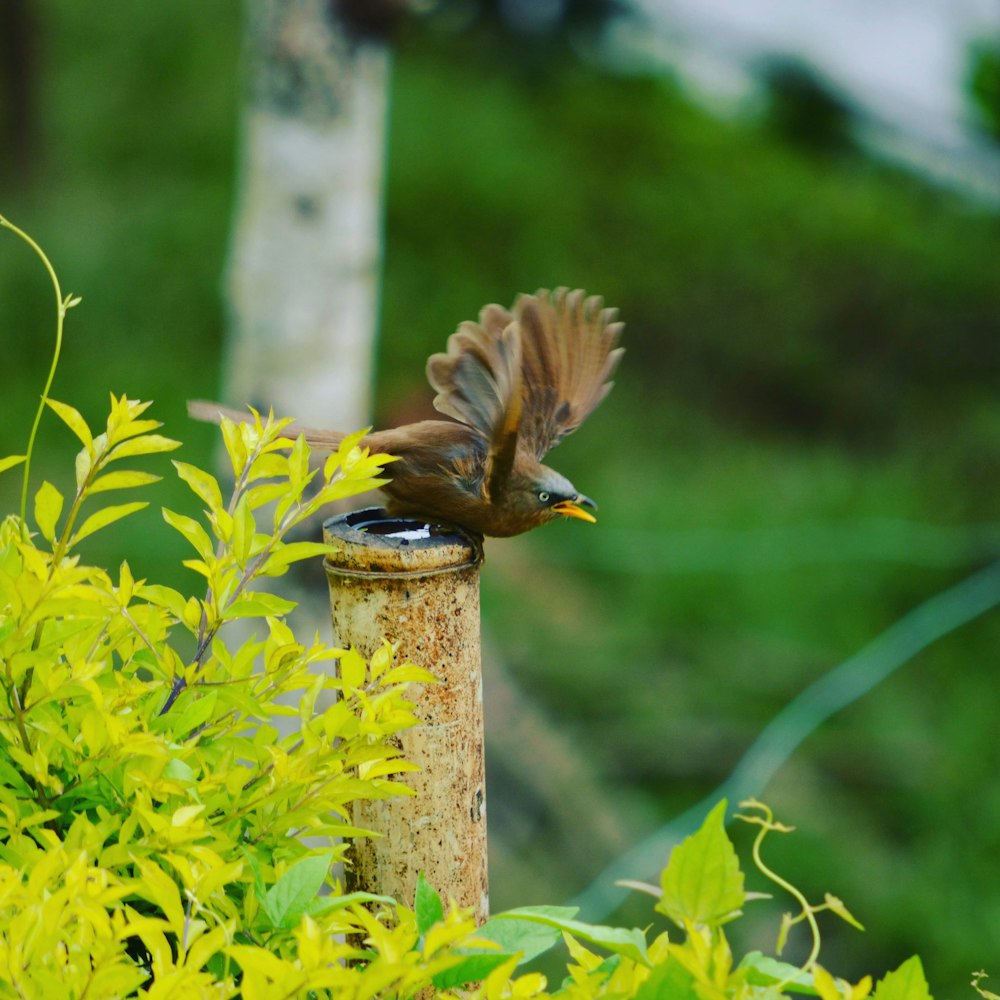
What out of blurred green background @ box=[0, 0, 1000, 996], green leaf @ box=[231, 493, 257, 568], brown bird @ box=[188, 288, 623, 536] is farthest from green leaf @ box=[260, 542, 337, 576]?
blurred green background @ box=[0, 0, 1000, 996]

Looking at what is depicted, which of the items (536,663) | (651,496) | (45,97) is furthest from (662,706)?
(45,97)

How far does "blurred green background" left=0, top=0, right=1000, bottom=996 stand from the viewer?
16.0ft

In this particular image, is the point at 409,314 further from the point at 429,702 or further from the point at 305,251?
the point at 429,702

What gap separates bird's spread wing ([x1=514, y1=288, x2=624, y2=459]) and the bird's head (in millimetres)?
128

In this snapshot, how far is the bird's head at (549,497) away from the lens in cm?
192

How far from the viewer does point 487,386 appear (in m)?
1.78

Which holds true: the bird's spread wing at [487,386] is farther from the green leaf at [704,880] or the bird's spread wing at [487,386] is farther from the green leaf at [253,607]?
the green leaf at [704,880]

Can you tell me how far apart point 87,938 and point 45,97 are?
26.4 ft

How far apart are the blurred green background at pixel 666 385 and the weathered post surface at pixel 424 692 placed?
2942 millimetres

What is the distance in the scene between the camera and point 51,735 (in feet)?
4.17

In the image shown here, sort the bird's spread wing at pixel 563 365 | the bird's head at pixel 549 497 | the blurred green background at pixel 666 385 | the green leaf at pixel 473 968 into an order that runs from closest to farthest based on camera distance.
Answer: the green leaf at pixel 473 968 → the bird's head at pixel 549 497 → the bird's spread wing at pixel 563 365 → the blurred green background at pixel 666 385

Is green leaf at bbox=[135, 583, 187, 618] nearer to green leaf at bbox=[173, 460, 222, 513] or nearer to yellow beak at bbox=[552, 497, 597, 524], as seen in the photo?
green leaf at bbox=[173, 460, 222, 513]

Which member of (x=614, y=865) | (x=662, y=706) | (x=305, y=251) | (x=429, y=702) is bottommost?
(x=614, y=865)

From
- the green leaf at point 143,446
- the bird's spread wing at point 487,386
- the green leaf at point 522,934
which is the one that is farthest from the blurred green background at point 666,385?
the green leaf at point 143,446
